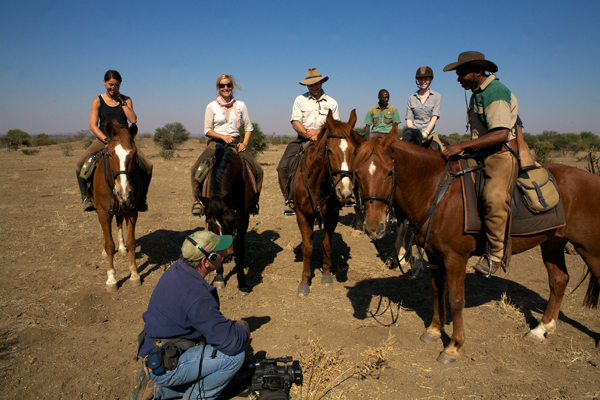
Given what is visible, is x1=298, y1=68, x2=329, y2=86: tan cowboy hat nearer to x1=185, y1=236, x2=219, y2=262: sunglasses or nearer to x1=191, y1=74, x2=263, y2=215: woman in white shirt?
x1=191, y1=74, x2=263, y2=215: woman in white shirt

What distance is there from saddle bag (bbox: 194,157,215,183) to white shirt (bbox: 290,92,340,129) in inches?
64.8

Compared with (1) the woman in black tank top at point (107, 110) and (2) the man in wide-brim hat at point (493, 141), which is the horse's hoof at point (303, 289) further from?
(1) the woman in black tank top at point (107, 110)

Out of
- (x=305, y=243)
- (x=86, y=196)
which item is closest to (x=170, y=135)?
(x=86, y=196)

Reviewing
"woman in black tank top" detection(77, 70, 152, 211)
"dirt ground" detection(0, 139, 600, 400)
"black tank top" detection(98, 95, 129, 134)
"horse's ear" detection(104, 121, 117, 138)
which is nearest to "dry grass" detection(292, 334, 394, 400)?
"dirt ground" detection(0, 139, 600, 400)

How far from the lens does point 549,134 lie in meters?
33.1

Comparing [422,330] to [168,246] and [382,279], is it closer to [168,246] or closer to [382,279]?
Answer: [382,279]

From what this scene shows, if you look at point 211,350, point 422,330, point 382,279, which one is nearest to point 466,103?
point 422,330

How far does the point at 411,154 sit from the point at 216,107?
13.1 ft

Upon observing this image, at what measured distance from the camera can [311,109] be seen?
6023 mm

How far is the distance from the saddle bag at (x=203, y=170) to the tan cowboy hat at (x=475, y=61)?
3.86 meters

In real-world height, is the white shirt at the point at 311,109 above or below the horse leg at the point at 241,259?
above

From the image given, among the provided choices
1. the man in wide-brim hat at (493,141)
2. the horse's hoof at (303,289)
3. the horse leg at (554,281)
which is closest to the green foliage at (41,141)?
the horse's hoof at (303,289)

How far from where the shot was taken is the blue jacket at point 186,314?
283cm

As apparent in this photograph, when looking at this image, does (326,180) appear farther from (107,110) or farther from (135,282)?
(107,110)
